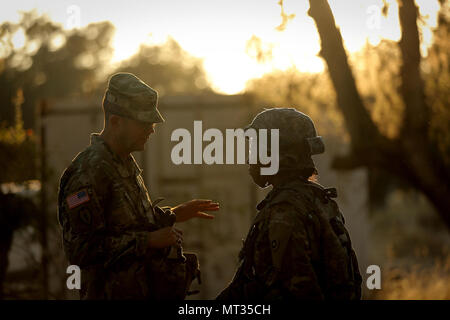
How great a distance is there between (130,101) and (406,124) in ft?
12.4

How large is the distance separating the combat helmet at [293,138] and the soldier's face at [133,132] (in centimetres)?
73

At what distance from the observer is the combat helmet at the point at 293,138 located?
3.55 m

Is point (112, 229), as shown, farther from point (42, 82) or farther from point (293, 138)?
point (42, 82)

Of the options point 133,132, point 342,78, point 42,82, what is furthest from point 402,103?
point 42,82

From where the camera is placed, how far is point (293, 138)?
3.57m

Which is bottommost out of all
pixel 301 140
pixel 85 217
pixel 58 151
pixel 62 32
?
pixel 85 217

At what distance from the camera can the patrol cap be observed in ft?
12.9

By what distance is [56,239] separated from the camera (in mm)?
8633

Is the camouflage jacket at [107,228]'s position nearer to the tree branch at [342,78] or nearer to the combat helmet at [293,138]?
the combat helmet at [293,138]

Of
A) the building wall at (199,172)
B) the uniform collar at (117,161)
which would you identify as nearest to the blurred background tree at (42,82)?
the building wall at (199,172)
